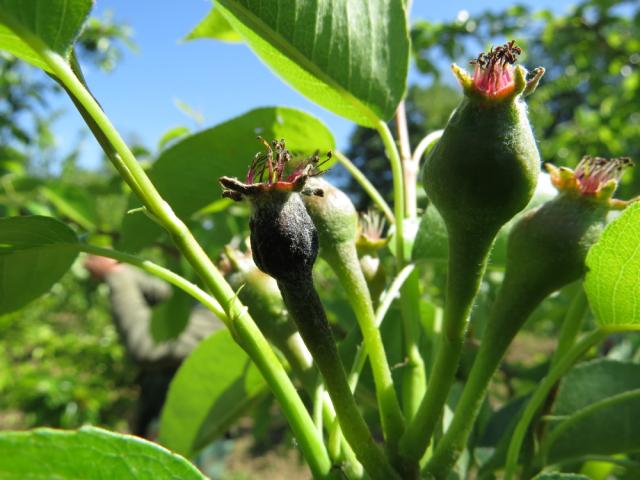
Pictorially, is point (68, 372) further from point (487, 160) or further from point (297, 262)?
point (487, 160)

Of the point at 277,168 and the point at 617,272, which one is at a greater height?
the point at 277,168

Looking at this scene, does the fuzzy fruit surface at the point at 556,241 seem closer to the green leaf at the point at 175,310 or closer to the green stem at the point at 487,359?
the green stem at the point at 487,359

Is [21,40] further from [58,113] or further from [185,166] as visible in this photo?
[58,113]

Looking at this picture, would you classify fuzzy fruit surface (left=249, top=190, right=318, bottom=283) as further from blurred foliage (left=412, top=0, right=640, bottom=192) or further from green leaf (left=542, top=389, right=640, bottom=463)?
blurred foliage (left=412, top=0, right=640, bottom=192)

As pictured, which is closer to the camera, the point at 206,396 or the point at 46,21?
the point at 46,21

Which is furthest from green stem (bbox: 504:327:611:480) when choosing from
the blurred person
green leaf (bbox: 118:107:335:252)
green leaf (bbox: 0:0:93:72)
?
the blurred person

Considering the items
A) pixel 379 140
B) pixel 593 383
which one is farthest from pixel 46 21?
pixel 379 140

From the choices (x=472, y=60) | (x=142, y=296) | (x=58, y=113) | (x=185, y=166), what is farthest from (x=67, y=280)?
(x=472, y=60)
